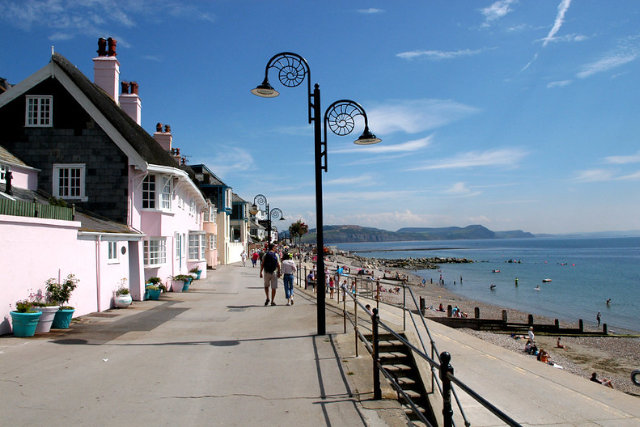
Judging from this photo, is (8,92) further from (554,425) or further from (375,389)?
(554,425)

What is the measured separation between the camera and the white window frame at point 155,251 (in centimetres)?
1867

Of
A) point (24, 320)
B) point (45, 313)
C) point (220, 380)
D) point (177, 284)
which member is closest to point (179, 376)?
point (220, 380)

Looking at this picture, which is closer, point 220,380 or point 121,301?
point 220,380

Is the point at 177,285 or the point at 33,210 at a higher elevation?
the point at 33,210

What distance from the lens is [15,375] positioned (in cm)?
652

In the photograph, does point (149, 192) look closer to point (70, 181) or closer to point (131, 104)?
point (70, 181)

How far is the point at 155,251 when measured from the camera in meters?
19.2

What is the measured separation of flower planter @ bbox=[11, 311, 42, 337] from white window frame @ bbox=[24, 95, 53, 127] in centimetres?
1008

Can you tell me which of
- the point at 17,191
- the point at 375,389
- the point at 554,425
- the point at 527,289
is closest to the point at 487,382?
the point at 554,425

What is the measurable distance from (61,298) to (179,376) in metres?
5.69

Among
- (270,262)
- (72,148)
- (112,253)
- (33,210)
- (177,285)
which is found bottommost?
(177,285)

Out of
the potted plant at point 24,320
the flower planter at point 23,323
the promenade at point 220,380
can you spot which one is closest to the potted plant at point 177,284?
the promenade at point 220,380

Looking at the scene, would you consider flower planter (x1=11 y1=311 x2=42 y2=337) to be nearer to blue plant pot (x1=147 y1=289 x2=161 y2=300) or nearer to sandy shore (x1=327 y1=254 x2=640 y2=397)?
blue plant pot (x1=147 y1=289 x2=161 y2=300)

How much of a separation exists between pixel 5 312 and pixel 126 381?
4.88 metres
